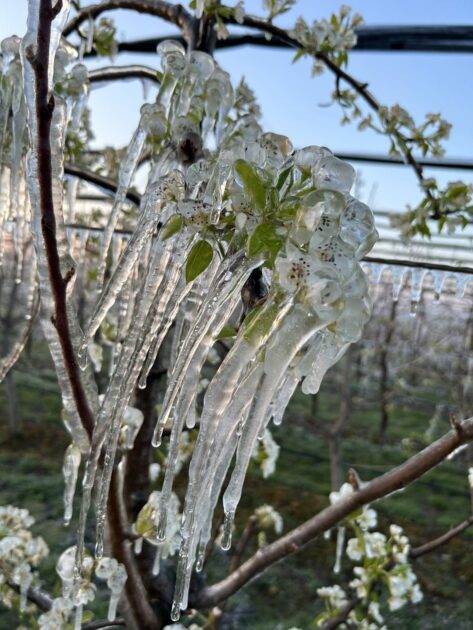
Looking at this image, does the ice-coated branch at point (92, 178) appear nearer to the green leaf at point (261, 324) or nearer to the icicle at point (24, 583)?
the green leaf at point (261, 324)

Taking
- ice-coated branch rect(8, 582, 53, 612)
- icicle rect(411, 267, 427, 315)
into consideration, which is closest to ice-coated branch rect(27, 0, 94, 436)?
ice-coated branch rect(8, 582, 53, 612)

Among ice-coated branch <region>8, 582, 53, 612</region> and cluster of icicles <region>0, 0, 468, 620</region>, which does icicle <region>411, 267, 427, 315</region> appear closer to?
cluster of icicles <region>0, 0, 468, 620</region>

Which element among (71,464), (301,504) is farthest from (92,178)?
(301,504)

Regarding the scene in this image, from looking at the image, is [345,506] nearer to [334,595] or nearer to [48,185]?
[48,185]

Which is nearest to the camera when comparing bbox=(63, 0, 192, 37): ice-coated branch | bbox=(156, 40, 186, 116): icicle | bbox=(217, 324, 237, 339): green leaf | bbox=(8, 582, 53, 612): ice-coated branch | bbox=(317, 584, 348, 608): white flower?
bbox=(217, 324, 237, 339): green leaf

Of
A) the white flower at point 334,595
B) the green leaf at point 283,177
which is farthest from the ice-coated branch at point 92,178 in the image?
the white flower at point 334,595

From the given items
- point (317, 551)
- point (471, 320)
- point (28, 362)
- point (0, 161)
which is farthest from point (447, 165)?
point (28, 362)
